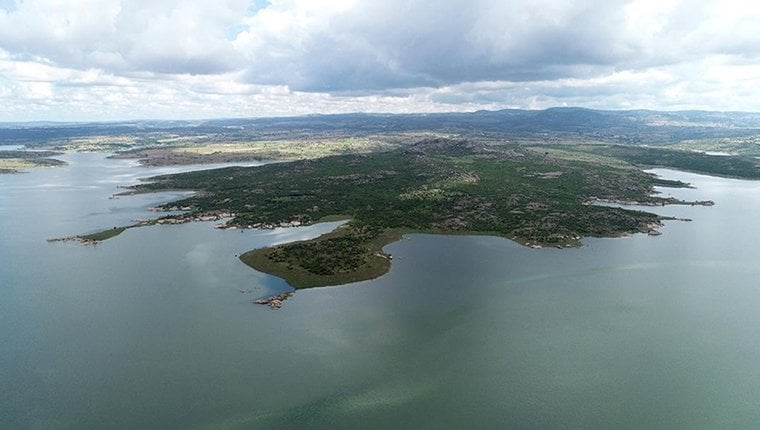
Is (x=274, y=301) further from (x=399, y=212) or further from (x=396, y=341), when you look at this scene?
(x=399, y=212)

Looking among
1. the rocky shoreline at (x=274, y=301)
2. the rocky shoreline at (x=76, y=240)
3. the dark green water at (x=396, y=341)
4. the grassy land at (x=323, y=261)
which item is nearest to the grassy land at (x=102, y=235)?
the rocky shoreline at (x=76, y=240)

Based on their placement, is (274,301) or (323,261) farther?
(323,261)

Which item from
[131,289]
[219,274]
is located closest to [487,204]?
[219,274]

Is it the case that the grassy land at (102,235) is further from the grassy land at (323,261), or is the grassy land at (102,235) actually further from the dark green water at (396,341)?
the grassy land at (323,261)

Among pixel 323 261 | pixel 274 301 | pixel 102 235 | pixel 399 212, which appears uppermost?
pixel 399 212

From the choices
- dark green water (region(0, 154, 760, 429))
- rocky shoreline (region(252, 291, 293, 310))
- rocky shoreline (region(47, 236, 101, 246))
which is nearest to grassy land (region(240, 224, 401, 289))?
dark green water (region(0, 154, 760, 429))

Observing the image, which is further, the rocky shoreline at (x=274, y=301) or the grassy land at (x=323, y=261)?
the grassy land at (x=323, y=261)

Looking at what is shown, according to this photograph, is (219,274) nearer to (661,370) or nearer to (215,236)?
(215,236)

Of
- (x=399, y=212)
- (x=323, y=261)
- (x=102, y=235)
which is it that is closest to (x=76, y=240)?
(x=102, y=235)
